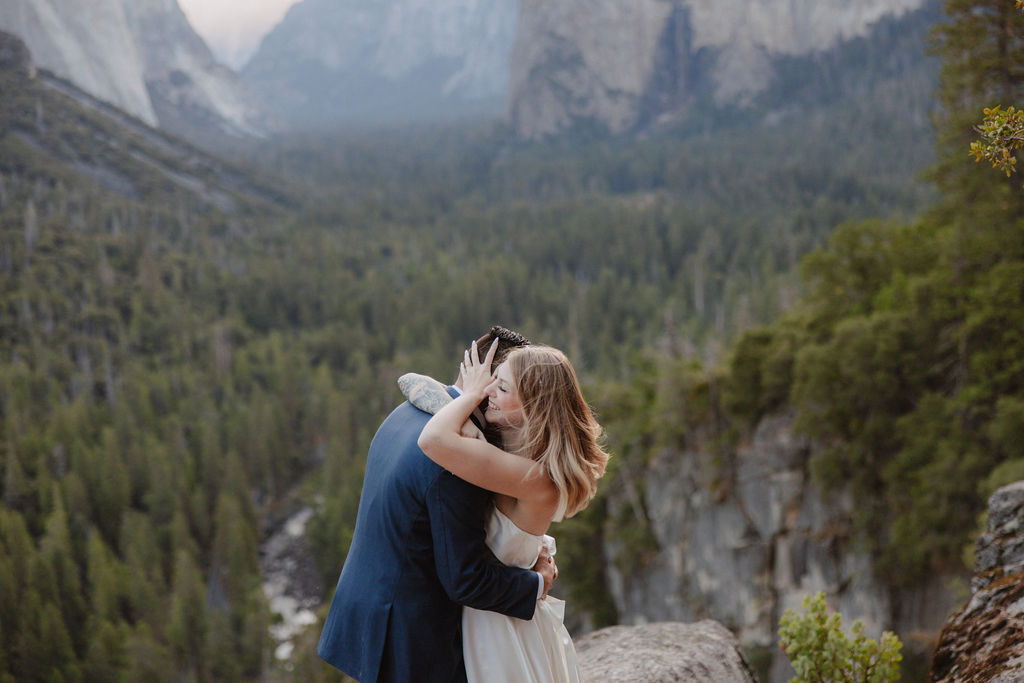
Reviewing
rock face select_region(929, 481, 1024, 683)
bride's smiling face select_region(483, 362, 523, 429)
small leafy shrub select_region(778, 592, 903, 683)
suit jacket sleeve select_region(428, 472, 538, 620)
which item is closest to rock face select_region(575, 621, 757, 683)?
small leafy shrub select_region(778, 592, 903, 683)

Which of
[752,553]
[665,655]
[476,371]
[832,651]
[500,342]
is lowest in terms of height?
[752,553]

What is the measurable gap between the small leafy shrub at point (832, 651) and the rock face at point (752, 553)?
15.8 metres

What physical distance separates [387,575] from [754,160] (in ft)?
589

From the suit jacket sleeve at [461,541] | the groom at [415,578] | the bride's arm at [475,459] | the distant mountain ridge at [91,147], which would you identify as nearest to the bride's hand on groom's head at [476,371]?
the bride's arm at [475,459]

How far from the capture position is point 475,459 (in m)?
4.24

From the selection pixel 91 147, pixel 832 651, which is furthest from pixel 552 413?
pixel 91 147

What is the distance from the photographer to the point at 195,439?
241 ft

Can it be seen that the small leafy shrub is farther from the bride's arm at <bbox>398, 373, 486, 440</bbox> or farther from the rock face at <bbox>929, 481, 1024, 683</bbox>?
the bride's arm at <bbox>398, 373, 486, 440</bbox>

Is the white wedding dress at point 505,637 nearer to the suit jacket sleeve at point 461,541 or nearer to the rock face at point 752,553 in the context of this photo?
the suit jacket sleeve at point 461,541

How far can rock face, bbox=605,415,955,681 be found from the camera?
2494cm

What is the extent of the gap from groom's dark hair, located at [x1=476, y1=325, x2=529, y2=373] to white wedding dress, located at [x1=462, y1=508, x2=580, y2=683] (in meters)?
0.96

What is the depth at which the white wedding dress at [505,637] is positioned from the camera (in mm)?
4594

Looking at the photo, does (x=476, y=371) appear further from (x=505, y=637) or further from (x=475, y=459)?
(x=505, y=637)

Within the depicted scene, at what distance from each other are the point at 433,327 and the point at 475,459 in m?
99.2
